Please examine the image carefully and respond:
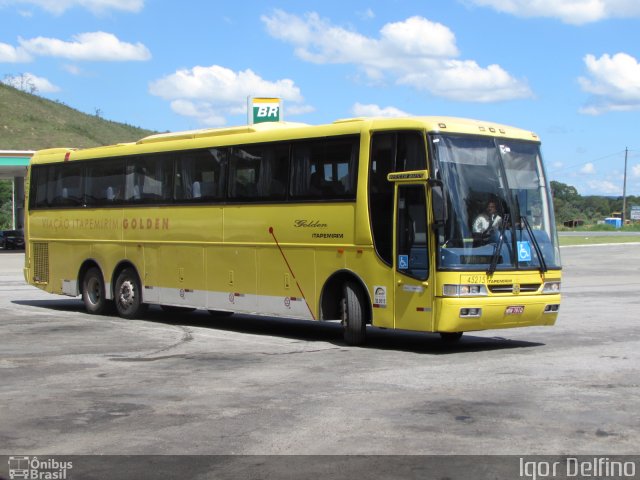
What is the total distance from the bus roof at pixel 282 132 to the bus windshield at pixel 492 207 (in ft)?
0.54

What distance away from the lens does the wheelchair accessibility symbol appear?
47.0 feet

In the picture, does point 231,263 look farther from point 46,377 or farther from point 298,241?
point 46,377

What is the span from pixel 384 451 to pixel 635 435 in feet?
6.93

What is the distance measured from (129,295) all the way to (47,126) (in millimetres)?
118136

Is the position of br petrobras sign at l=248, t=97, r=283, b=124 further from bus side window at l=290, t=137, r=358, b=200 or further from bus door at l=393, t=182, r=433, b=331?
bus door at l=393, t=182, r=433, b=331

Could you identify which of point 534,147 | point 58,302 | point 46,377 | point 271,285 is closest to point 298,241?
point 271,285

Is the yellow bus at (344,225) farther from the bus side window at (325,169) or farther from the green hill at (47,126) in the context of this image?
the green hill at (47,126)

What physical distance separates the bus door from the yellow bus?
0.8 inches

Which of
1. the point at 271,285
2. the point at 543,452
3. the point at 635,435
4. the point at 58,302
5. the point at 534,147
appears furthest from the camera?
the point at 58,302

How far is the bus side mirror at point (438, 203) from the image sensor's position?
535 inches

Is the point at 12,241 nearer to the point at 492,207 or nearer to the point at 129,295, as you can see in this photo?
the point at 129,295

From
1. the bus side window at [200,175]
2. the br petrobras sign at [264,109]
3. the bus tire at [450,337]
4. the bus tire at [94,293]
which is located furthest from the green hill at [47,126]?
the bus tire at [450,337]

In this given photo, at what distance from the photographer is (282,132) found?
16391 mm

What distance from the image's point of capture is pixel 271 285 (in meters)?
16.6
